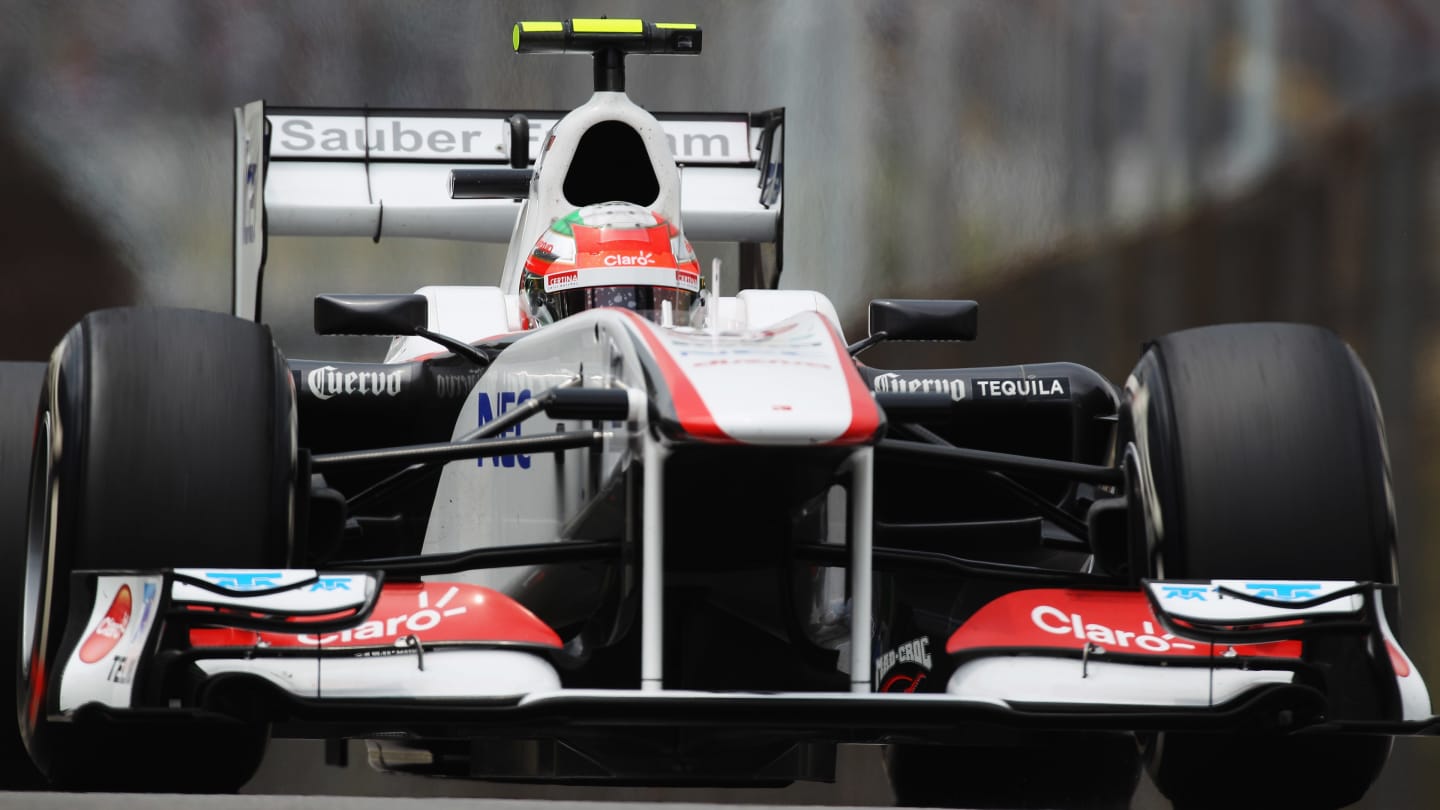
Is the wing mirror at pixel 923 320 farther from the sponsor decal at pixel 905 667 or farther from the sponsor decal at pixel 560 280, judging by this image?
the sponsor decal at pixel 560 280

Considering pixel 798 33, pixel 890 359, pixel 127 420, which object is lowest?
pixel 890 359

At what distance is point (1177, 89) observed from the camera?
466 inches

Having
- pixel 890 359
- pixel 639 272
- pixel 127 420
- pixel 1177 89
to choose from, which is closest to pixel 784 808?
pixel 127 420

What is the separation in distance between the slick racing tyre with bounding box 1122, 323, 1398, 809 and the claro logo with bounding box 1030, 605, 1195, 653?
15 centimetres

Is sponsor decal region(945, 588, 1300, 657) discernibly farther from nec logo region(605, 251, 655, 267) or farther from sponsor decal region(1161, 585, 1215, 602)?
nec logo region(605, 251, 655, 267)

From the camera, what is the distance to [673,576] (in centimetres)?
346

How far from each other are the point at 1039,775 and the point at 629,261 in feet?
5.16

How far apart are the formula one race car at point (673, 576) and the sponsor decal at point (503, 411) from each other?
1 cm

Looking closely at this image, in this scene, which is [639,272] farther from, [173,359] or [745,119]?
[745,119]

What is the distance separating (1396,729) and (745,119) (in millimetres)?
4324

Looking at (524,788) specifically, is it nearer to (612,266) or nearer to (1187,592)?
(612,266)

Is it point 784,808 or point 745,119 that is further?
point 745,119

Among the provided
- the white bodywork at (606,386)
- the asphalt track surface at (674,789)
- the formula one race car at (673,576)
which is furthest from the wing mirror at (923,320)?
the asphalt track surface at (674,789)

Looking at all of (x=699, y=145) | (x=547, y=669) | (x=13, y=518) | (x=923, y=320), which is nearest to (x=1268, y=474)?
(x=923, y=320)
